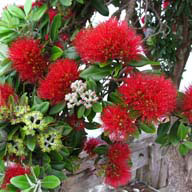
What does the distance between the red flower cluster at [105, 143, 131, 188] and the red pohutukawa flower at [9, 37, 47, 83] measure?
0.79ft

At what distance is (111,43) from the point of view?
51 centimetres

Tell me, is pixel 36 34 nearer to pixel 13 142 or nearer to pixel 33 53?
pixel 33 53

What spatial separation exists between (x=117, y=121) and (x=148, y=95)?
2.4 inches

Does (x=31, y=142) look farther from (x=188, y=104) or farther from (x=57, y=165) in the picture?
(x=188, y=104)

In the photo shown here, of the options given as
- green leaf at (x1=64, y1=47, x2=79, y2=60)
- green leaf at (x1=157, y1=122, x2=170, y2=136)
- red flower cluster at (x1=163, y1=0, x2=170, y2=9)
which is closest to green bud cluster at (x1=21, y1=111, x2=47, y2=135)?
green leaf at (x1=64, y1=47, x2=79, y2=60)

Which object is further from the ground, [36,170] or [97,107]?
[97,107]

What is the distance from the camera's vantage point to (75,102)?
547 millimetres

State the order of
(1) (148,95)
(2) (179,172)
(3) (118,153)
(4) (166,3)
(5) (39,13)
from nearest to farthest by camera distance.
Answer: (1) (148,95)
(5) (39,13)
(3) (118,153)
(4) (166,3)
(2) (179,172)

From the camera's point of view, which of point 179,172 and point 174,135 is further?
point 179,172

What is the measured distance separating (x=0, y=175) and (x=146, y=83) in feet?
0.98

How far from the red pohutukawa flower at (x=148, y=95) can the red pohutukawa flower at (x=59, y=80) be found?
8cm

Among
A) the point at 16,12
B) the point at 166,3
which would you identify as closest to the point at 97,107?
the point at 16,12

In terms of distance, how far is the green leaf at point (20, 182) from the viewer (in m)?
0.54

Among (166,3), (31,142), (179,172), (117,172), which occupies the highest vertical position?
(166,3)
